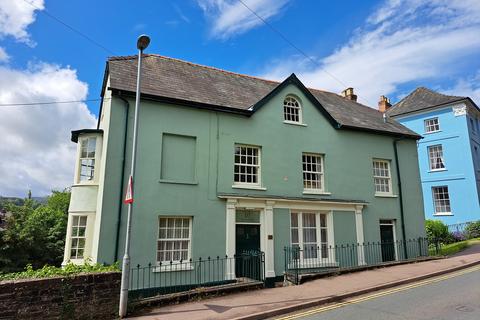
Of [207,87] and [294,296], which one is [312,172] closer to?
[207,87]

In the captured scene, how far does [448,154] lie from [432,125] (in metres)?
2.88

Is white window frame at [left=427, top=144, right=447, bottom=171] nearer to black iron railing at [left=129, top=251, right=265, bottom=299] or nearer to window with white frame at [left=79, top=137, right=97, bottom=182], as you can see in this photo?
black iron railing at [left=129, top=251, right=265, bottom=299]

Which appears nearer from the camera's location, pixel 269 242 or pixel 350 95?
pixel 269 242

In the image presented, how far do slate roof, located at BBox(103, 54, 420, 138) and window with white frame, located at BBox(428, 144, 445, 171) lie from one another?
32.7 ft

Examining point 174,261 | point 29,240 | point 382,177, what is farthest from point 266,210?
point 29,240

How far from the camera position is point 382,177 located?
694 inches

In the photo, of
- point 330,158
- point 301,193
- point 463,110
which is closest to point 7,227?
point 301,193

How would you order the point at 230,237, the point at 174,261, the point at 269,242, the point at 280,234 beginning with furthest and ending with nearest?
1. the point at 280,234
2. the point at 269,242
3. the point at 230,237
4. the point at 174,261

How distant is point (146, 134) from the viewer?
12.4m

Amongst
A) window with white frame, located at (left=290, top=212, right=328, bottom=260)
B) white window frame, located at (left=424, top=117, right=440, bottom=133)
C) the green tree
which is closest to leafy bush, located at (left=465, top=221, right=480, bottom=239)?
white window frame, located at (left=424, top=117, right=440, bottom=133)

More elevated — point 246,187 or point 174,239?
point 246,187

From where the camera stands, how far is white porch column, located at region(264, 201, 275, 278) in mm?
13305

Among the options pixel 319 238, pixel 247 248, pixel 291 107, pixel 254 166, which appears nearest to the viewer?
pixel 247 248

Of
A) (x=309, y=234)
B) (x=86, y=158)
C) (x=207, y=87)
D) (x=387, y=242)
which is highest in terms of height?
(x=207, y=87)
